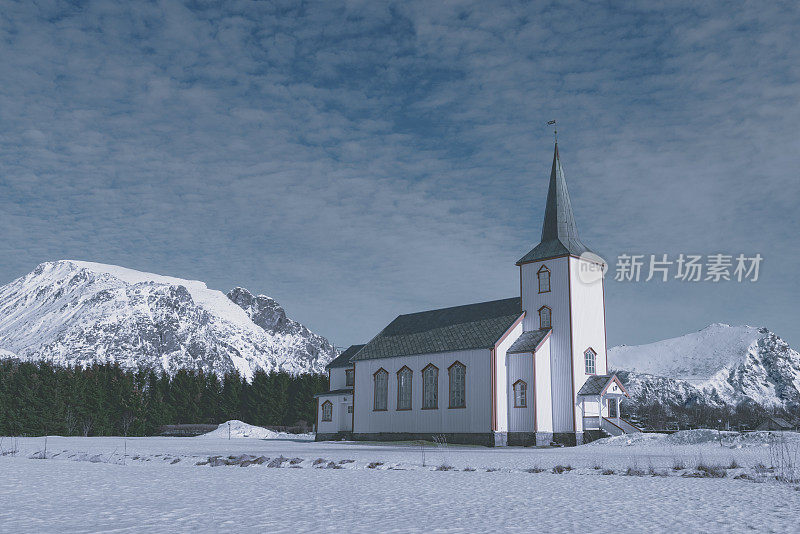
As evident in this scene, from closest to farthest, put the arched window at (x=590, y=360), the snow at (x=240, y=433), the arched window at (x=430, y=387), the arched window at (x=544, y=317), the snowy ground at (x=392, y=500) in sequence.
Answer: the snowy ground at (x=392, y=500) → the arched window at (x=590, y=360) → the arched window at (x=544, y=317) → the arched window at (x=430, y=387) → the snow at (x=240, y=433)

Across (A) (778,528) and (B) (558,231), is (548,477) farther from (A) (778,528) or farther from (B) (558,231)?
(B) (558,231)

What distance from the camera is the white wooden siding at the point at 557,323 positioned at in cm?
4403

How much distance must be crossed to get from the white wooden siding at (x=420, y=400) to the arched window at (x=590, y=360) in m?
6.23

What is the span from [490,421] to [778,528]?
35.7m

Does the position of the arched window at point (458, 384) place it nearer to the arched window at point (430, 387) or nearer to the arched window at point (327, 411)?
the arched window at point (430, 387)

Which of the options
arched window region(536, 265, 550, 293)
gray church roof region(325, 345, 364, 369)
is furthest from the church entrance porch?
gray church roof region(325, 345, 364, 369)

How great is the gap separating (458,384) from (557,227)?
1242 cm

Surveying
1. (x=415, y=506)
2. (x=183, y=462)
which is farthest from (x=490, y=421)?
(x=415, y=506)

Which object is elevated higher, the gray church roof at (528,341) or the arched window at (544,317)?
the arched window at (544,317)

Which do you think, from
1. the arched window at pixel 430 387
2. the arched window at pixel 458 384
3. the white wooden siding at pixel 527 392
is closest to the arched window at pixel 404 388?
the arched window at pixel 430 387

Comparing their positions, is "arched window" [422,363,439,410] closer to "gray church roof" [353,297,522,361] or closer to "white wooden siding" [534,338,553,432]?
"gray church roof" [353,297,522,361]

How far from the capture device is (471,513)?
10148mm

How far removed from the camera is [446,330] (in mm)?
49969

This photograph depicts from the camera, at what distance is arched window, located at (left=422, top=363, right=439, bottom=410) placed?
47.8 meters
